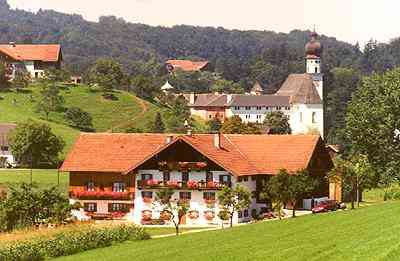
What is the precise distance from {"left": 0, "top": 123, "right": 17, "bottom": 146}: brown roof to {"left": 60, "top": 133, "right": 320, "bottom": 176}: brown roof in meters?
33.5

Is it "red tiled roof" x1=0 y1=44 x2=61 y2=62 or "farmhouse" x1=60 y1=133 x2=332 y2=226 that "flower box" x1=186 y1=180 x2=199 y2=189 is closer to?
"farmhouse" x1=60 y1=133 x2=332 y2=226

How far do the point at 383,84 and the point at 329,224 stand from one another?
46.1 meters

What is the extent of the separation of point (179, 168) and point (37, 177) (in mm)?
23881

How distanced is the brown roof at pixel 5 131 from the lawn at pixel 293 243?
193ft

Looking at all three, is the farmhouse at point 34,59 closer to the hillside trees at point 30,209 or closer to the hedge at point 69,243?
the hillside trees at point 30,209

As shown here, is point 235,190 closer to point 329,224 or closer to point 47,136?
point 329,224

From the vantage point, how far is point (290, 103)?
6235 inches

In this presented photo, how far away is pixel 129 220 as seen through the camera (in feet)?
206

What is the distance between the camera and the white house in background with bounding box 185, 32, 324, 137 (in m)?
151

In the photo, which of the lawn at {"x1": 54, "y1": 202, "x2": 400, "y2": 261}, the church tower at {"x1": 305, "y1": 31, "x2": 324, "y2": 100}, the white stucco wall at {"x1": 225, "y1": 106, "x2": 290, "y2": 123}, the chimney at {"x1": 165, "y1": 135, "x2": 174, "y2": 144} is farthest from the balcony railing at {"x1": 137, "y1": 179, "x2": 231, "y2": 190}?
the church tower at {"x1": 305, "y1": 31, "x2": 324, "y2": 100}

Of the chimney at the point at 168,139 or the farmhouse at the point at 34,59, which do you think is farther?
the farmhouse at the point at 34,59

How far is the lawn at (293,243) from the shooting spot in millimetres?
24828

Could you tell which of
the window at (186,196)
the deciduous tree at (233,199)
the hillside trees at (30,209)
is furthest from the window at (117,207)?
the hillside trees at (30,209)

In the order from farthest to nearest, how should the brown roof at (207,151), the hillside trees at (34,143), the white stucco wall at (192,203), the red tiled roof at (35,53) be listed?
the red tiled roof at (35,53) < the hillside trees at (34,143) < the brown roof at (207,151) < the white stucco wall at (192,203)
